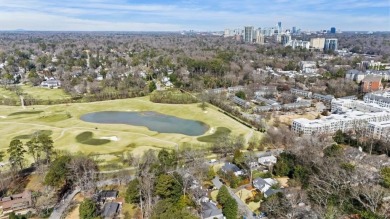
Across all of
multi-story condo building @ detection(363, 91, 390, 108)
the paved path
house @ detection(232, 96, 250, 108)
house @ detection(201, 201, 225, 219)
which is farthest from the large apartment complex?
the paved path

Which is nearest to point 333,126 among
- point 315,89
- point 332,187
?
point 332,187

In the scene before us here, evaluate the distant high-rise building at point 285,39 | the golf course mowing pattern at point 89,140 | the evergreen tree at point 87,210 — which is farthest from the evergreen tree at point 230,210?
the distant high-rise building at point 285,39

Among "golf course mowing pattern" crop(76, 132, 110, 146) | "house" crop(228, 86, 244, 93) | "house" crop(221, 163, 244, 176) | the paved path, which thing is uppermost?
"house" crop(228, 86, 244, 93)

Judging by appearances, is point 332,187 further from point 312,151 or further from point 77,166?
point 77,166

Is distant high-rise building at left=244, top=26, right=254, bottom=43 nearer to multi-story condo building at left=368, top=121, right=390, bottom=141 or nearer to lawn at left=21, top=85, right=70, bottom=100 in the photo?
lawn at left=21, top=85, right=70, bottom=100

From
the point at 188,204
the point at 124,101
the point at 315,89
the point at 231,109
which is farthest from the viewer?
the point at 315,89

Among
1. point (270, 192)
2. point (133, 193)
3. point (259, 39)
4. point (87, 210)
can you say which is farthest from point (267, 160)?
point (259, 39)
